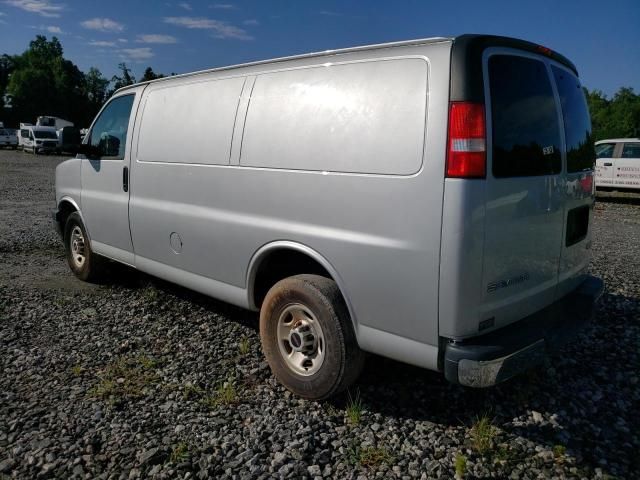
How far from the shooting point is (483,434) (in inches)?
123

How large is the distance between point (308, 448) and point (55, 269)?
503 cm

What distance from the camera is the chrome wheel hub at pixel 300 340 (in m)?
3.46

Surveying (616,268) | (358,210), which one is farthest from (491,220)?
(616,268)

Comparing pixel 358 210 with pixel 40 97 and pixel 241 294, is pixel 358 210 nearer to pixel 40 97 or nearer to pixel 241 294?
pixel 241 294

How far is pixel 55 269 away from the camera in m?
6.77

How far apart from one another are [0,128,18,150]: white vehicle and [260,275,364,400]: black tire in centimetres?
4747

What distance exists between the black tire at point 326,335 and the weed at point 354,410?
13cm

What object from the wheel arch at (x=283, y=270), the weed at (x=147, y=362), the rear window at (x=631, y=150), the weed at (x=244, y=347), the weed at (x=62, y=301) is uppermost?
the rear window at (x=631, y=150)

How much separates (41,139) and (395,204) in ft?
131

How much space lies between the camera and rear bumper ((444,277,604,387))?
2.78 m

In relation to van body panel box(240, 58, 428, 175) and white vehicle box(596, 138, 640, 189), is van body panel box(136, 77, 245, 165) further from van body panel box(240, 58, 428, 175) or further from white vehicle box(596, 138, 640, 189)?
white vehicle box(596, 138, 640, 189)

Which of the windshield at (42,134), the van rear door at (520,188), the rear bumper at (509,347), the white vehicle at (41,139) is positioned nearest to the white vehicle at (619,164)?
the rear bumper at (509,347)

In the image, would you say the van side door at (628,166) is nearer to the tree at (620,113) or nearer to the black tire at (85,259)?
the black tire at (85,259)

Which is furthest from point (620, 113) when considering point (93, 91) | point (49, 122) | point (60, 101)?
point (93, 91)
